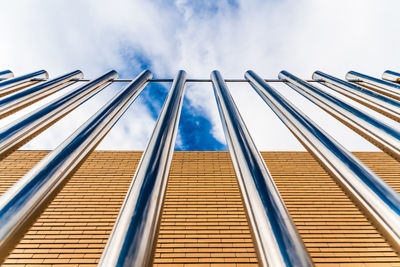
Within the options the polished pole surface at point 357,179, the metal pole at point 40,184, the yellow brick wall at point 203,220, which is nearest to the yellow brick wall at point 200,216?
the yellow brick wall at point 203,220

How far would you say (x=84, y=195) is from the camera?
23.2 feet

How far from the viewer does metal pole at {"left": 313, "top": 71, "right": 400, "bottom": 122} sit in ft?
8.18

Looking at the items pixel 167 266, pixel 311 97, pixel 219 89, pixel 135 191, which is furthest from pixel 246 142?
pixel 167 266

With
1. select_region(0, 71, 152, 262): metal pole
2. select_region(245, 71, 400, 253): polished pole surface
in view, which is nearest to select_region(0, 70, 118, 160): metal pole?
select_region(0, 71, 152, 262): metal pole

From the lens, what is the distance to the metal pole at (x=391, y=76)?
13.8ft

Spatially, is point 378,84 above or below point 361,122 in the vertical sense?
above

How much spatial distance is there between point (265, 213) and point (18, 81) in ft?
14.3

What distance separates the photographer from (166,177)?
125 cm

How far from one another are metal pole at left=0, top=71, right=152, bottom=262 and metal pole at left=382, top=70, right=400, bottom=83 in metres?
5.45

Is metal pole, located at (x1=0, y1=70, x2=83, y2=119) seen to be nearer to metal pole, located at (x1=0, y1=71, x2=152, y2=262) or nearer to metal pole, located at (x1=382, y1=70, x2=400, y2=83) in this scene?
metal pole, located at (x1=0, y1=71, x2=152, y2=262)

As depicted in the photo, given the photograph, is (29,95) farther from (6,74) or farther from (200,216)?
(200,216)

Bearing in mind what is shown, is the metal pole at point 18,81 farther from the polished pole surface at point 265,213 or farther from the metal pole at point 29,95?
the polished pole surface at point 265,213

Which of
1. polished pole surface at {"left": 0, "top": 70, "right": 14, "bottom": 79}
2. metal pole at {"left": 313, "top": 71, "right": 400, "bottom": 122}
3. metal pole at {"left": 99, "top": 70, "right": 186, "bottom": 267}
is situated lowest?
metal pole at {"left": 99, "top": 70, "right": 186, "bottom": 267}

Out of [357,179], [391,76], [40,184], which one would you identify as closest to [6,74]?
[40,184]
